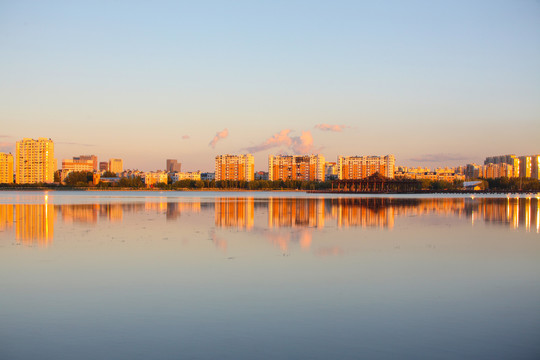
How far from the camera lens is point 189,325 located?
7918 mm

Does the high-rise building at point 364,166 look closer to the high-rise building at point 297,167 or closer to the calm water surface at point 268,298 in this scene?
the high-rise building at point 297,167

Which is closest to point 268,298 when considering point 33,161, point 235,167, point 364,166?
point 364,166

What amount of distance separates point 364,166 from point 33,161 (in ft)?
410

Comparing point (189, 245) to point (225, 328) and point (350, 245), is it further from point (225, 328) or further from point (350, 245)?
point (225, 328)

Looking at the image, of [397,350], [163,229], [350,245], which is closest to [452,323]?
[397,350]

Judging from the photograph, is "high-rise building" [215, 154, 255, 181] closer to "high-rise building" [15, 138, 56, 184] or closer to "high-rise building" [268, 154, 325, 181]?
"high-rise building" [268, 154, 325, 181]

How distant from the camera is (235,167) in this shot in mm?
195250

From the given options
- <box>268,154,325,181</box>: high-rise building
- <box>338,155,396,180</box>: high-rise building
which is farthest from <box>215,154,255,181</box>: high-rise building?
<box>338,155,396,180</box>: high-rise building

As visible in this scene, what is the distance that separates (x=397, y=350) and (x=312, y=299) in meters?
2.92

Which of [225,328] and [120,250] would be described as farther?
[120,250]

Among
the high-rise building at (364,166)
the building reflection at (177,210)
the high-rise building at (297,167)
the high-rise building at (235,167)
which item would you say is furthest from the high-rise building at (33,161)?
the building reflection at (177,210)

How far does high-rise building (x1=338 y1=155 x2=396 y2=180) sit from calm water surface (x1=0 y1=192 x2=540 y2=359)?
166 meters

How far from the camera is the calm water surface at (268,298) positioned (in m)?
7.04

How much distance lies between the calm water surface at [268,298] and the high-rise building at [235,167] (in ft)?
576
